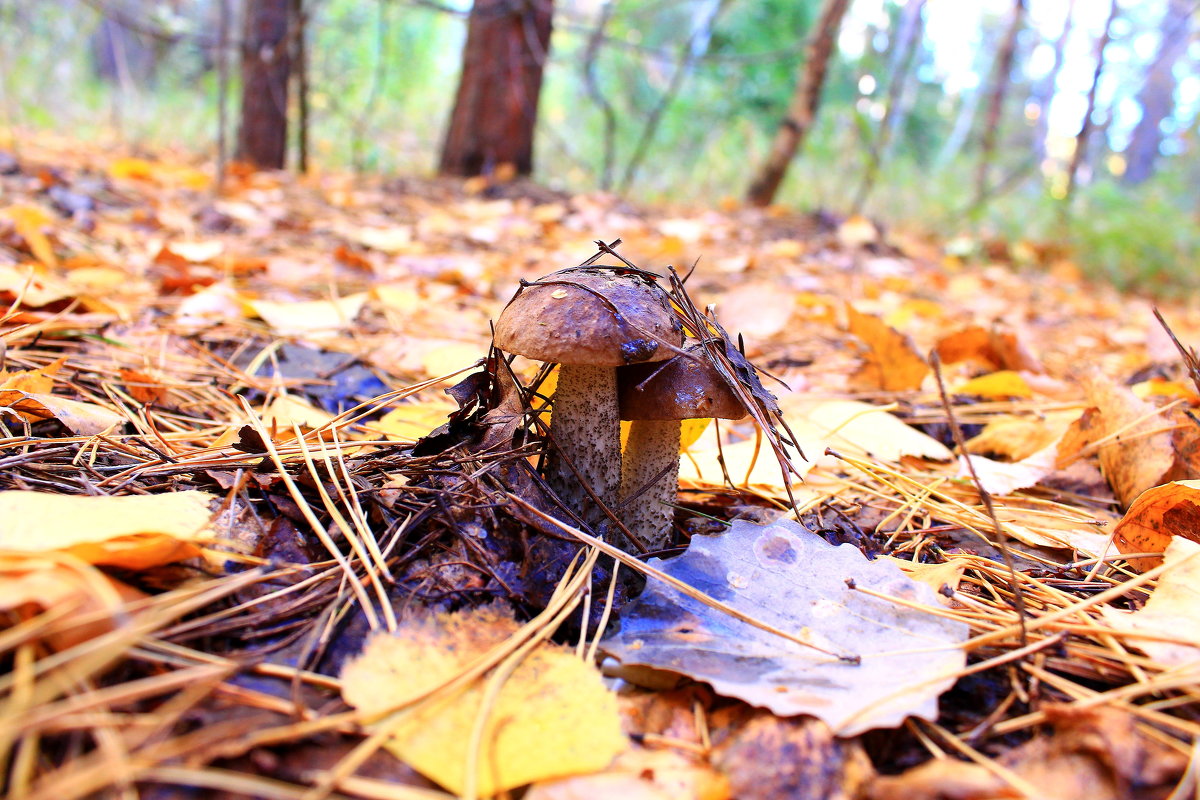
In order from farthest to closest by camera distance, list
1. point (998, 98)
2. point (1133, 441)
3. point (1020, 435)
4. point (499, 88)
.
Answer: point (998, 98) < point (499, 88) < point (1020, 435) < point (1133, 441)

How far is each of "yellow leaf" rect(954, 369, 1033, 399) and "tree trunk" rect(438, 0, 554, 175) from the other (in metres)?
4.00

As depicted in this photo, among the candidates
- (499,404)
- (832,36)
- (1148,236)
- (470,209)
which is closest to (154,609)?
(499,404)

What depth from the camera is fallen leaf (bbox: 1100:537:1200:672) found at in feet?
3.34

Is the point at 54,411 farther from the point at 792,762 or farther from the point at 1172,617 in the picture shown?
the point at 1172,617

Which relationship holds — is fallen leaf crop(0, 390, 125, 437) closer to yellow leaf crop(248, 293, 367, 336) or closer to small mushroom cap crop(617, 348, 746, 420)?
yellow leaf crop(248, 293, 367, 336)

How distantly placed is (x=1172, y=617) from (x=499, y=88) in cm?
543

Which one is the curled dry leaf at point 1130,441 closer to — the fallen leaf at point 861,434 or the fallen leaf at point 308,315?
the fallen leaf at point 861,434

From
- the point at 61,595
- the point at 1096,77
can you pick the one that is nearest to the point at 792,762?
the point at 61,595

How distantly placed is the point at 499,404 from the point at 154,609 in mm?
728

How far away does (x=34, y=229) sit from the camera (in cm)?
272

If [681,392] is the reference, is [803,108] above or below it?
above

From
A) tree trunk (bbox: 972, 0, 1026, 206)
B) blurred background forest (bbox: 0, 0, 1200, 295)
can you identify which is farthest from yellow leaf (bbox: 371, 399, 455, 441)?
tree trunk (bbox: 972, 0, 1026, 206)

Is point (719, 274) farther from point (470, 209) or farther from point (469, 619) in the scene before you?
point (469, 619)

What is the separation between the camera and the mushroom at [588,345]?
1.21 m
